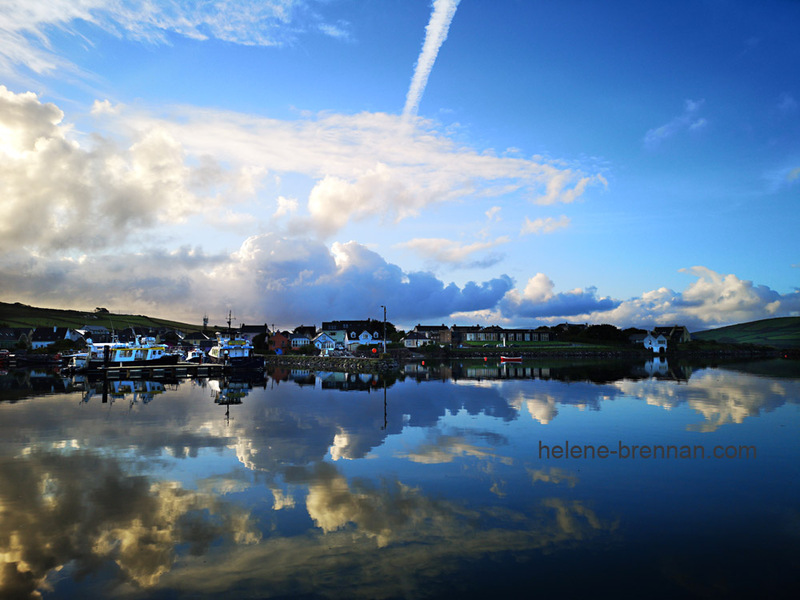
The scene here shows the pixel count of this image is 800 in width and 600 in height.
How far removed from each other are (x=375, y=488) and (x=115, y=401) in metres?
34.9

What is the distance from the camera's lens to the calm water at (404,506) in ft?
34.7

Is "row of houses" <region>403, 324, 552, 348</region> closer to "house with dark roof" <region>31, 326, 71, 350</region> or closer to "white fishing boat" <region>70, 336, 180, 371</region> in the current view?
"white fishing boat" <region>70, 336, 180, 371</region>

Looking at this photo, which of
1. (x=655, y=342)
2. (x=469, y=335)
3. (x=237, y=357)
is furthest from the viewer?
(x=469, y=335)

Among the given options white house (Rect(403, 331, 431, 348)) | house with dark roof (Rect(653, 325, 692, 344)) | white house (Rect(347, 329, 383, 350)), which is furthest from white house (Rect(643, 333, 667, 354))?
white house (Rect(347, 329, 383, 350))

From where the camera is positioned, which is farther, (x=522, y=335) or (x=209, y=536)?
(x=522, y=335)

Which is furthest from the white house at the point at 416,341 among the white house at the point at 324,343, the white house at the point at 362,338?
the white house at the point at 324,343

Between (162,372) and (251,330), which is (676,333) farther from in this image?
(162,372)

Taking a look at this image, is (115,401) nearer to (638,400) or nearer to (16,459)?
(16,459)

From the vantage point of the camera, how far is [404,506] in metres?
14.8

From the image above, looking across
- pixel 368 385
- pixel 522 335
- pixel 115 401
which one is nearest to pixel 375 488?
pixel 115 401

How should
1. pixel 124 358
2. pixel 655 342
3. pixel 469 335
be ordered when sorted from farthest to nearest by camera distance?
pixel 469 335, pixel 655 342, pixel 124 358

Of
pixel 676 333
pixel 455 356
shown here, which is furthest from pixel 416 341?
pixel 676 333

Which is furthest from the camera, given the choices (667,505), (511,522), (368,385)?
(368,385)

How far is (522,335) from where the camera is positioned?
154 meters
